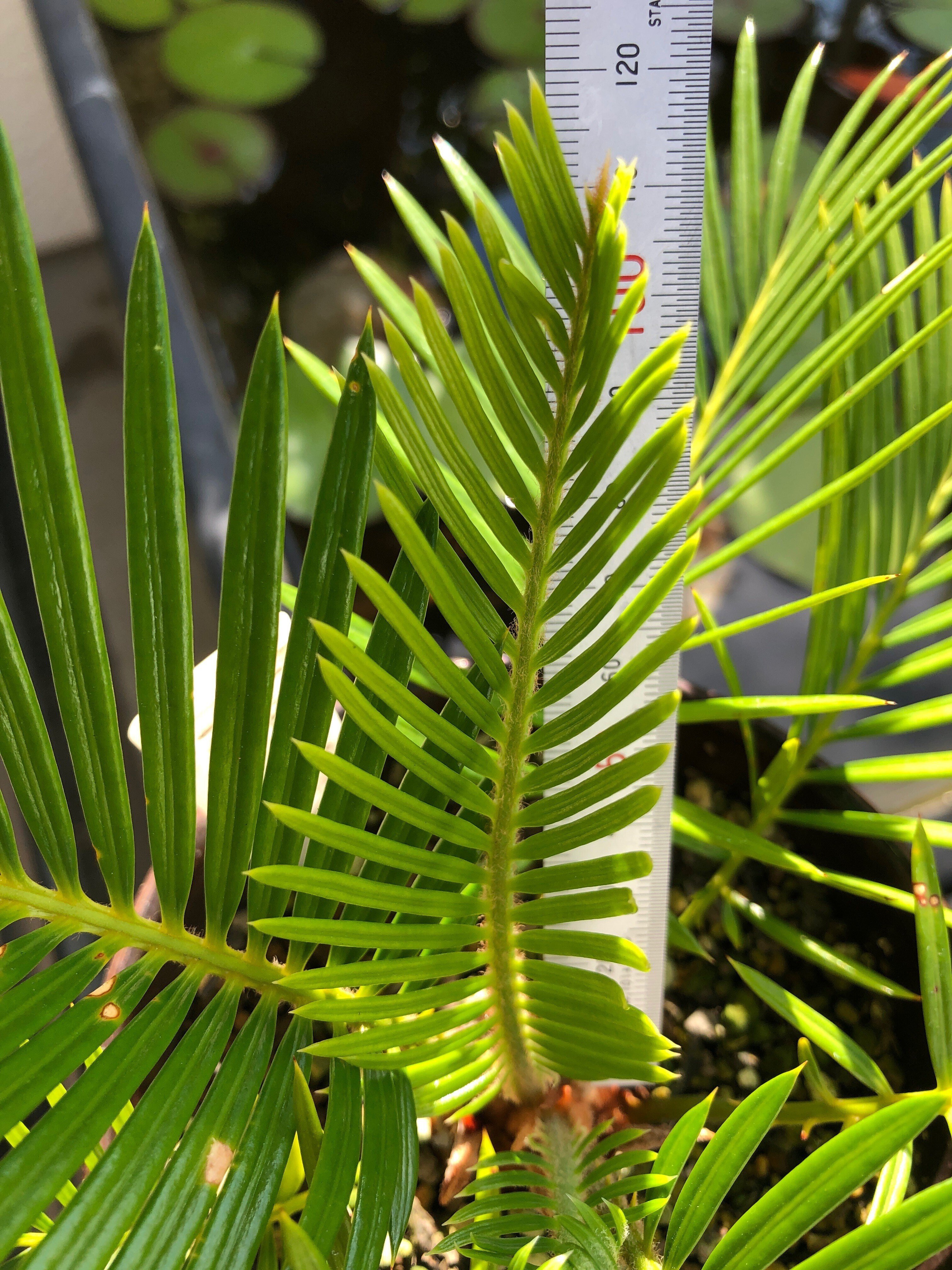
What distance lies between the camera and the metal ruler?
32 cm

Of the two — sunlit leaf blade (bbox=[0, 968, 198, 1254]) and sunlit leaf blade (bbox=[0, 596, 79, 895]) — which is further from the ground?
sunlit leaf blade (bbox=[0, 596, 79, 895])

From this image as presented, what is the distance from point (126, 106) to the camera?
1.09m

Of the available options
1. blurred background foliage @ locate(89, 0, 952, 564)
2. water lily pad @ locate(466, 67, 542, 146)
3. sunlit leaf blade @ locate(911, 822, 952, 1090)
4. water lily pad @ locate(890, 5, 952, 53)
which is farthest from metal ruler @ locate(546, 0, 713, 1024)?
water lily pad @ locate(890, 5, 952, 53)

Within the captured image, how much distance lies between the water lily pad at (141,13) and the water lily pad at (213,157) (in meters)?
0.13

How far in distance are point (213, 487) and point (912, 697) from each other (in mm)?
644

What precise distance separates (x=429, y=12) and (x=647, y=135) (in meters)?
0.97

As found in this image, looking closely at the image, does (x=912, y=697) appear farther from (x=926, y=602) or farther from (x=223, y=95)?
(x=223, y=95)

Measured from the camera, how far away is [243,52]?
1.07 metres

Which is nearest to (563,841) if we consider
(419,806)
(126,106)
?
(419,806)

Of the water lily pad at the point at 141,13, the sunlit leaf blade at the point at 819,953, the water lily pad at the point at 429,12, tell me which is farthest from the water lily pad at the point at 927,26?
the sunlit leaf blade at the point at 819,953

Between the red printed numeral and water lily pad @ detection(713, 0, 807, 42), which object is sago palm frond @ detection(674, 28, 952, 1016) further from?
water lily pad @ detection(713, 0, 807, 42)

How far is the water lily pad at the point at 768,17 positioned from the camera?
1.06 meters

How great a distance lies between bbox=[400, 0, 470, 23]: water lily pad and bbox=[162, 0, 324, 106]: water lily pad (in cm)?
11

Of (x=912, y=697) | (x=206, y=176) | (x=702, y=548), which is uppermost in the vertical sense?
(x=206, y=176)
